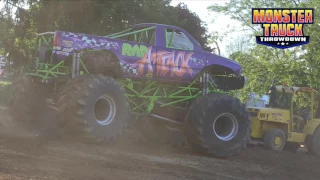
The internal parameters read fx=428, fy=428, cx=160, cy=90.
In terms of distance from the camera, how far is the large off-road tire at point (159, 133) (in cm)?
1085

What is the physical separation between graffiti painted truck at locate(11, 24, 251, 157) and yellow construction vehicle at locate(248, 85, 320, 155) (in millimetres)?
3951

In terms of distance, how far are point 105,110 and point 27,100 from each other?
1965 mm

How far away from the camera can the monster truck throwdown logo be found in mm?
19562

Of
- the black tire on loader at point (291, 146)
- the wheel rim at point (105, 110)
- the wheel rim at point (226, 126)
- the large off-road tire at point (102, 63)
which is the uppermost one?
the large off-road tire at point (102, 63)

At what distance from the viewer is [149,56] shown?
9430 millimetres

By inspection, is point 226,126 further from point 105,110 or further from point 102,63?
point 102,63

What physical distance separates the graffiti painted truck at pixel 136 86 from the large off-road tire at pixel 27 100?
0.07 feet

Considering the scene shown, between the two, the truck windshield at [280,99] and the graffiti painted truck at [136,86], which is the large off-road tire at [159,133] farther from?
the truck windshield at [280,99]

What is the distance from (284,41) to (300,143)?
6.99 m

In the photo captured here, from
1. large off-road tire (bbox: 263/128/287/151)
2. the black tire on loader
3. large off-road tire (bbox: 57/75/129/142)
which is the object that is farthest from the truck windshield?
large off-road tire (bbox: 57/75/129/142)

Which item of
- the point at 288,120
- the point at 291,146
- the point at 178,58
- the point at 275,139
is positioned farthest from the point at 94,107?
the point at 291,146

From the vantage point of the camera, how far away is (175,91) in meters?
10.3

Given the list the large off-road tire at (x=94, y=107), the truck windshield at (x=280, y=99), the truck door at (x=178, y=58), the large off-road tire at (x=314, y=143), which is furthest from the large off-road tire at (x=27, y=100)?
the large off-road tire at (x=314, y=143)

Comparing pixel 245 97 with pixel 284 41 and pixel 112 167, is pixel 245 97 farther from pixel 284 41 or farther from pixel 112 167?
pixel 112 167
